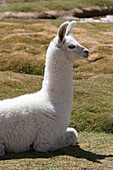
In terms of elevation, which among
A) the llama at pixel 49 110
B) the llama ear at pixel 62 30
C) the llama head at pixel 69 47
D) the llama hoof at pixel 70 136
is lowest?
the llama hoof at pixel 70 136

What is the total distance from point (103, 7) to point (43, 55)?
46290 mm

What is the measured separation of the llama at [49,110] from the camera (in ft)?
26.7

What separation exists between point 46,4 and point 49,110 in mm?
61159

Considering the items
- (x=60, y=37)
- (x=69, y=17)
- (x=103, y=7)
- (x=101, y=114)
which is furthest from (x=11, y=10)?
(x=60, y=37)

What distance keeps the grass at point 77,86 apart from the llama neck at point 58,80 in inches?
53.0

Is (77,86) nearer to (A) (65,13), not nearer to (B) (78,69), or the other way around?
(B) (78,69)

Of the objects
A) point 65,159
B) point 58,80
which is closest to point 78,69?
point 58,80

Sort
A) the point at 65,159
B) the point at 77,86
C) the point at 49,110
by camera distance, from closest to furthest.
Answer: the point at 65,159
the point at 49,110
the point at 77,86

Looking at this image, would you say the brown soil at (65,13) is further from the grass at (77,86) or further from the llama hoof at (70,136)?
the llama hoof at (70,136)

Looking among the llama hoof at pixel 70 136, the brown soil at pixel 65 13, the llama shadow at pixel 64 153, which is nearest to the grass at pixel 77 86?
the llama shadow at pixel 64 153

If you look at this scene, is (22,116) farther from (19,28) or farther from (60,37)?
(19,28)

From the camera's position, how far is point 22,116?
8172mm

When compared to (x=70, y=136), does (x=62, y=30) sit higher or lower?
higher

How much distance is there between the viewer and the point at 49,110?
27.6ft
